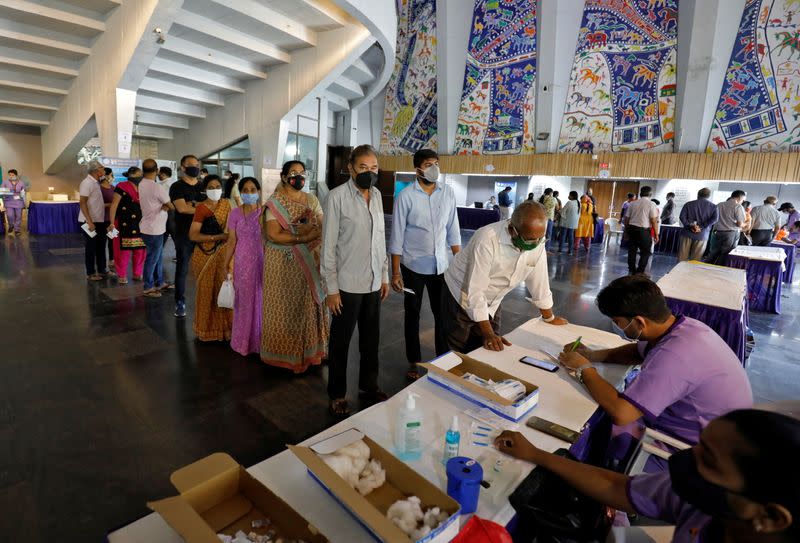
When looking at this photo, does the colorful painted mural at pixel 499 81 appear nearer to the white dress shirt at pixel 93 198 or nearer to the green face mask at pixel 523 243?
the white dress shirt at pixel 93 198

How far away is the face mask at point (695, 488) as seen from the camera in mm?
722

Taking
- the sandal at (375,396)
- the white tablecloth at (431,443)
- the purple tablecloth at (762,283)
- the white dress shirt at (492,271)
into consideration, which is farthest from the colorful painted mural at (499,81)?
the white tablecloth at (431,443)

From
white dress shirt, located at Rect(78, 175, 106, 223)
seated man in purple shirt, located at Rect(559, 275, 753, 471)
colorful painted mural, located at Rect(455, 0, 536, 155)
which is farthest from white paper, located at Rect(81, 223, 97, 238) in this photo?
colorful painted mural, located at Rect(455, 0, 536, 155)

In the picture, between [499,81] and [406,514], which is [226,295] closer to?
[406,514]

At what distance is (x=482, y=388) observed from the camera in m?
1.45

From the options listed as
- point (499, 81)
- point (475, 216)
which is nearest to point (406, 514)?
point (499, 81)

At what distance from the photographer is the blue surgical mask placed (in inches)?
124

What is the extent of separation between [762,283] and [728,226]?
1.36 m

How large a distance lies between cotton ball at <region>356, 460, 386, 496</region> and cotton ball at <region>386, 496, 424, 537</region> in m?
0.09

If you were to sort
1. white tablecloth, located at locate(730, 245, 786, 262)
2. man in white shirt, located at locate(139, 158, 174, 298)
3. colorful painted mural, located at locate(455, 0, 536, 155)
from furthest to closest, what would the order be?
colorful painted mural, located at locate(455, 0, 536, 155) < white tablecloth, located at locate(730, 245, 786, 262) < man in white shirt, located at locate(139, 158, 174, 298)

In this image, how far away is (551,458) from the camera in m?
1.17

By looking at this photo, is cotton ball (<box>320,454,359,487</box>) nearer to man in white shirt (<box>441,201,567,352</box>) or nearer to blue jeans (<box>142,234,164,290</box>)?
man in white shirt (<box>441,201,567,352</box>)

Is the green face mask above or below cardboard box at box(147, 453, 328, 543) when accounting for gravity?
above

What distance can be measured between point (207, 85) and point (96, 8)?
2.78 metres
